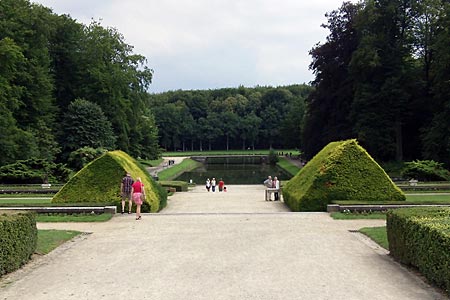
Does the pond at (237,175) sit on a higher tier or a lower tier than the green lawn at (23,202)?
higher

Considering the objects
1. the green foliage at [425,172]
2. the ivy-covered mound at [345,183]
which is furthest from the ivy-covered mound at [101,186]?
the green foliage at [425,172]

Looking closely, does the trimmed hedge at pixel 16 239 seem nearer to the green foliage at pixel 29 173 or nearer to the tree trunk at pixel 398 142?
the green foliage at pixel 29 173

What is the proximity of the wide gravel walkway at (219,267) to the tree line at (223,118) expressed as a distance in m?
110

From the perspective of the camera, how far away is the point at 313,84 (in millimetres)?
52938

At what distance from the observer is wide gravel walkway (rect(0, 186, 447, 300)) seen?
22.5ft

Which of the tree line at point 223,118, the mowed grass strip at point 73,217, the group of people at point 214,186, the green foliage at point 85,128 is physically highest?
the tree line at point 223,118

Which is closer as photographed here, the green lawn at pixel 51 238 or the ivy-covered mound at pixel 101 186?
the green lawn at pixel 51 238

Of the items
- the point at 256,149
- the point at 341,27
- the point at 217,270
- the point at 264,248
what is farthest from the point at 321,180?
the point at 256,149

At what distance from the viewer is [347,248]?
10.0 meters

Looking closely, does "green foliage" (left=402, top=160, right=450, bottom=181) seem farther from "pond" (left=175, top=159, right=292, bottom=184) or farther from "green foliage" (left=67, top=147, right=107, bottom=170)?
"green foliage" (left=67, top=147, right=107, bottom=170)

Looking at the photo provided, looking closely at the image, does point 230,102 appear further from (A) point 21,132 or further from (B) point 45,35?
(A) point 21,132

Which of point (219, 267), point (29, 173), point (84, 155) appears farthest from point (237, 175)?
point (219, 267)

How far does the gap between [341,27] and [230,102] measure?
83457mm

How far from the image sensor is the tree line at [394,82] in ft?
139
